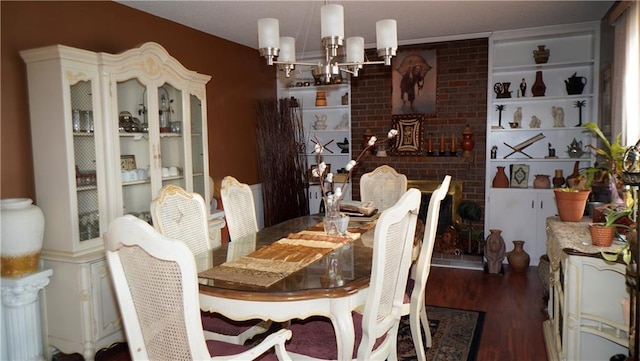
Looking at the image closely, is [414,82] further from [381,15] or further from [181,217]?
[181,217]

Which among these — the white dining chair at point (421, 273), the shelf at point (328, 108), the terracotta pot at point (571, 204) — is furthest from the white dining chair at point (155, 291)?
the shelf at point (328, 108)

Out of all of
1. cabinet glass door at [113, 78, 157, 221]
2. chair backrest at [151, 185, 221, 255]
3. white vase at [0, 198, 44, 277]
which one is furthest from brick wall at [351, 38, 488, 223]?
white vase at [0, 198, 44, 277]

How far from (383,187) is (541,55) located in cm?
229

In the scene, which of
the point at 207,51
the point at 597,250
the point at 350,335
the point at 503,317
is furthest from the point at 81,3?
the point at 503,317

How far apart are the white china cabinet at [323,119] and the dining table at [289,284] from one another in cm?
328

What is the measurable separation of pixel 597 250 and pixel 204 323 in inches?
78.0

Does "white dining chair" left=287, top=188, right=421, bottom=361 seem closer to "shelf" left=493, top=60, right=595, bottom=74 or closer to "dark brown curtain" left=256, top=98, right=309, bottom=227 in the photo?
"dark brown curtain" left=256, top=98, right=309, bottom=227

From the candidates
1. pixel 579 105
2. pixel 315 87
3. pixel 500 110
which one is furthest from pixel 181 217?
pixel 579 105

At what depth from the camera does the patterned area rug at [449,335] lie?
9.36ft

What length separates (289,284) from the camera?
1.88 metres

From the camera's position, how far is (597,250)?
2283 millimetres

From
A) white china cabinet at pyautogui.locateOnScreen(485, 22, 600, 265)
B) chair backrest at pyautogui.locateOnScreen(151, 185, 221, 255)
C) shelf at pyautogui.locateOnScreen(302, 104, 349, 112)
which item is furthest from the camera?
shelf at pyautogui.locateOnScreen(302, 104, 349, 112)

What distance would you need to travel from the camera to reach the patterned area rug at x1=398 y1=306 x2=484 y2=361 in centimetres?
285

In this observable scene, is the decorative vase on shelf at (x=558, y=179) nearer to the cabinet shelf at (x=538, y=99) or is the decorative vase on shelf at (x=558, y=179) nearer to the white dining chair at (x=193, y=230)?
the cabinet shelf at (x=538, y=99)
